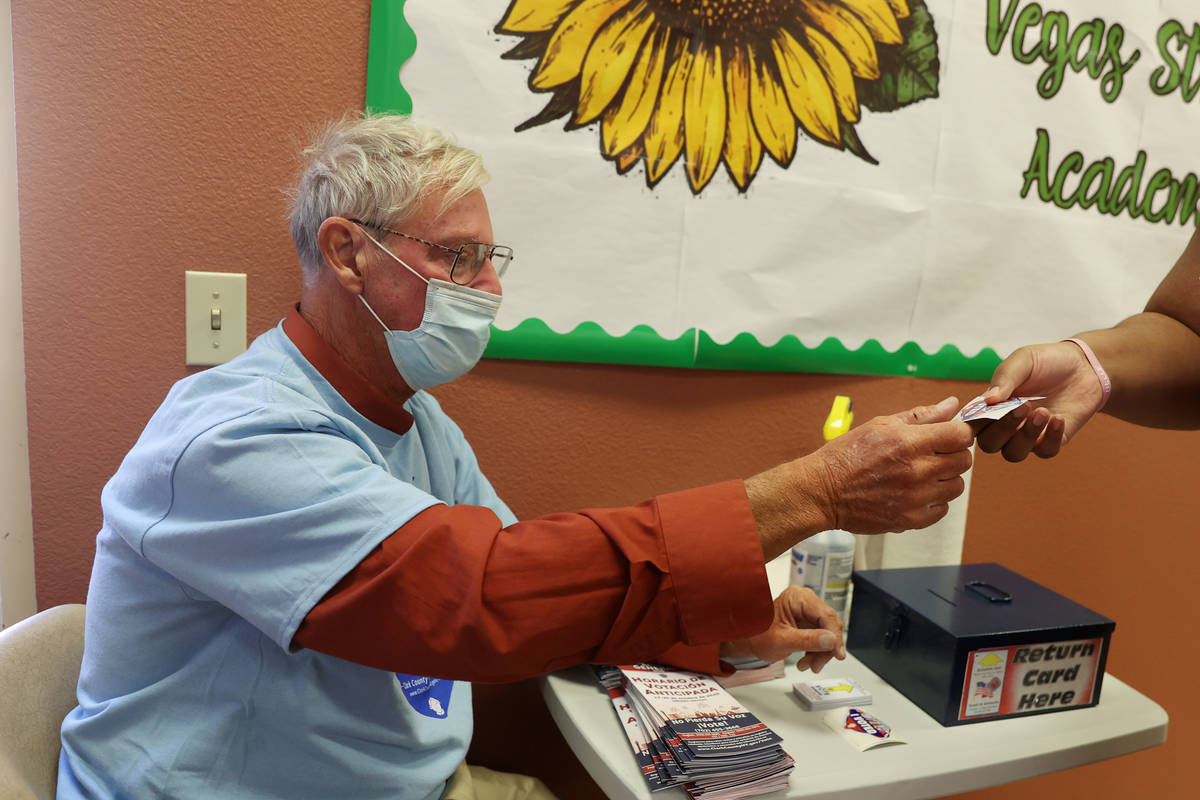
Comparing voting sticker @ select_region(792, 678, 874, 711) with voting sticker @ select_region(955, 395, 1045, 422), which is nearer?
voting sticker @ select_region(955, 395, 1045, 422)

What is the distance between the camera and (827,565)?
1.28 metres

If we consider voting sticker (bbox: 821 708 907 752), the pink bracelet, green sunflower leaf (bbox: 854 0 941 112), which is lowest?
voting sticker (bbox: 821 708 907 752)

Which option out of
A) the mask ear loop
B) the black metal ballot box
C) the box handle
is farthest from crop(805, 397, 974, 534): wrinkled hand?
the mask ear loop

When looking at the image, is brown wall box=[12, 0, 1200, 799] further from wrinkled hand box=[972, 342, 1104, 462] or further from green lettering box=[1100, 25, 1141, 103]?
green lettering box=[1100, 25, 1141, 103]

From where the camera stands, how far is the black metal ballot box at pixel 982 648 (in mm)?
1036

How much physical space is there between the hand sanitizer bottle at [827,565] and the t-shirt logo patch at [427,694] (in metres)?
0.57

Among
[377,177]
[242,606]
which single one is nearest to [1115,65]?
[377,177]

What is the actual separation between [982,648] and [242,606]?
890mm

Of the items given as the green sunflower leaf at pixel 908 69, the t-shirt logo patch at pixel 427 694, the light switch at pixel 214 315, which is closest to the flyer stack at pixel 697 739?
the t-shirt logo patch at pixel 427 694

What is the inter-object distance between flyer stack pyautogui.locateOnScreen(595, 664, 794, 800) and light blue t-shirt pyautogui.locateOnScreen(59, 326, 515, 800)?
0.27m

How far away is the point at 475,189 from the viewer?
3.43 ft

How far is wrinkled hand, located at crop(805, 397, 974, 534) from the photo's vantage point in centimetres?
82

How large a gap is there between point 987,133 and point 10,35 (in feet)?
5.40

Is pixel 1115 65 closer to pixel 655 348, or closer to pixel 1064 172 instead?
pixel 1064 172
